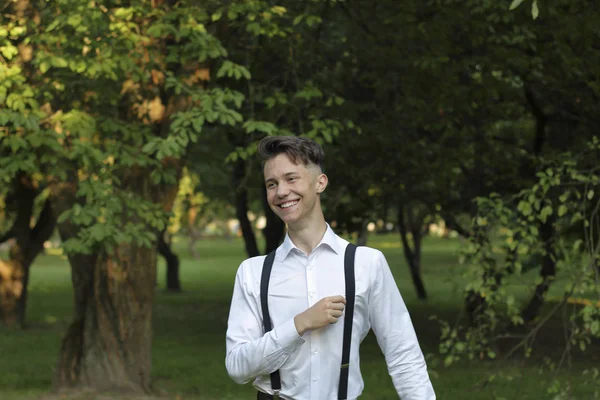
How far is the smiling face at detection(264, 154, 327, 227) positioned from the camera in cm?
327

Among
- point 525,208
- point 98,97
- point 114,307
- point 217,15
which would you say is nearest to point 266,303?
point 525,208

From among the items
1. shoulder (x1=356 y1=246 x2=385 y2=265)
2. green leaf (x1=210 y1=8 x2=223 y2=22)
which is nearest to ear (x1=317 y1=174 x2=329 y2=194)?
shoulder (x1=356 y1=246 x2=385 y2=265)

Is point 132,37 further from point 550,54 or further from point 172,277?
point 172,277

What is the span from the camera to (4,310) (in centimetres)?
2564

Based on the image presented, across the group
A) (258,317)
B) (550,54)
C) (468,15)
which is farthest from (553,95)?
(258,317)

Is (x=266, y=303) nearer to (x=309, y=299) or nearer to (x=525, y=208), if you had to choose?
(x=309, y=299)

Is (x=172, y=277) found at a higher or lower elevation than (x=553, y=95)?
lower

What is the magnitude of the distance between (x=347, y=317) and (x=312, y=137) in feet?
28.4

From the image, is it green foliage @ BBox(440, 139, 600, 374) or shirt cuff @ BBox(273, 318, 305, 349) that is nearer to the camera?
shirt cuff @ BBox(273, 318, 305, 349)

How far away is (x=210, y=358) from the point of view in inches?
774

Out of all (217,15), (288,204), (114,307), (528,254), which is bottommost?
(114,307)

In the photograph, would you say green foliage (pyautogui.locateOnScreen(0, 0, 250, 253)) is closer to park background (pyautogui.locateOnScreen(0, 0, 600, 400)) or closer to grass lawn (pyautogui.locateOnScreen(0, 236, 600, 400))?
park background (pyautogui.locateOnScreen(0, 0, 600, 400))

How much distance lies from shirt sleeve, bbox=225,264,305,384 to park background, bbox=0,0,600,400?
3.28 meters

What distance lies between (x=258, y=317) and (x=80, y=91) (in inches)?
354
